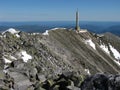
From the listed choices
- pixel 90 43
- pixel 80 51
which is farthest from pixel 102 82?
pixel 90 43

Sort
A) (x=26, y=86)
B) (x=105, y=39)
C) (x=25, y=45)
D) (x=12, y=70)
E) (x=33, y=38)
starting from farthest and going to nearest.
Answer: (x=105, y=39) → (x=33, y=38) → (x=25, y=45) → (x=12, y=70) → (x=26, y=86)

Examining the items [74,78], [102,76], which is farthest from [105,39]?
[102,76]

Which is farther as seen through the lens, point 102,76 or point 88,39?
point 88,39

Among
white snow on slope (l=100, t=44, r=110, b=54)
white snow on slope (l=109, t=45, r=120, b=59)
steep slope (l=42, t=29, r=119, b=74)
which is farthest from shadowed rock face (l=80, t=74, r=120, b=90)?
white snow on slope (l=109, t=45, r=120, b=59)

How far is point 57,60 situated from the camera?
215 ft

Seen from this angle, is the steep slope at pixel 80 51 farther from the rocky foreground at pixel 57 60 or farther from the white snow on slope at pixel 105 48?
the white snow on slope at pixel 105 48

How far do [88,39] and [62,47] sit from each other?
15491mm

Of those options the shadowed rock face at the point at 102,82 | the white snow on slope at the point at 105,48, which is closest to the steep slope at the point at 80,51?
the white snow on slope at the point at 105,48

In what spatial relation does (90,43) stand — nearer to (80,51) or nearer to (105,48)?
(105,48)

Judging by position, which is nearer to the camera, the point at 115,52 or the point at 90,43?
the point at 90,43

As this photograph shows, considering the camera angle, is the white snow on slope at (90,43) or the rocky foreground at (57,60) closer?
the rocky foreground at (57,60)

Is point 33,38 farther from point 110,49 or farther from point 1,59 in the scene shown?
point 110,49

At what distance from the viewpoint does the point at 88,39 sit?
90000mm

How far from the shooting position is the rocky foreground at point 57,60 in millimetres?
25434
